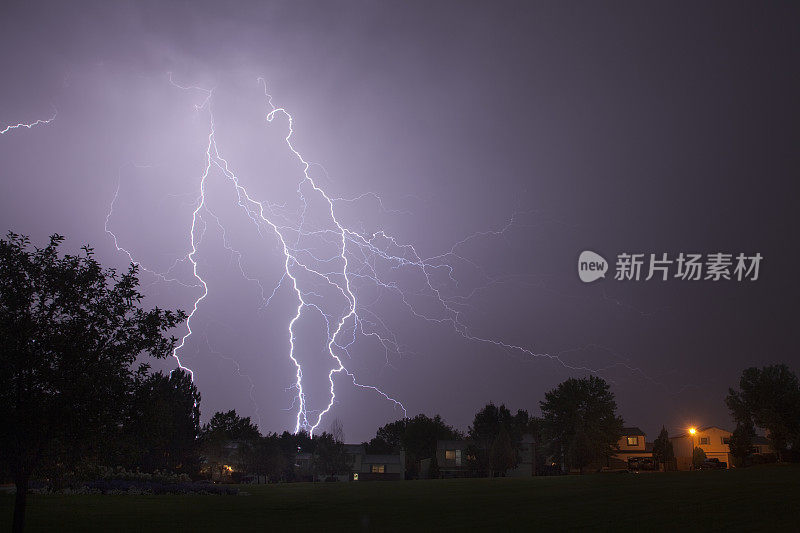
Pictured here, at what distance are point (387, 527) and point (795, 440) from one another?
45171 mm

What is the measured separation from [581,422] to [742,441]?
48.9 feet

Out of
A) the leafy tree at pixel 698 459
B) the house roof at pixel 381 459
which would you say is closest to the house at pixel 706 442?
the leafy tree at pixel 698 459

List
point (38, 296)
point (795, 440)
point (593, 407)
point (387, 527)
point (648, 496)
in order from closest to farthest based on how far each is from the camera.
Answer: point (38, 296) < point (387, 527) < point (648, 496) < point (795, 440) < point (593, 407)

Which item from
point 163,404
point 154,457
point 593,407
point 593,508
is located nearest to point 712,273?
point 593,508

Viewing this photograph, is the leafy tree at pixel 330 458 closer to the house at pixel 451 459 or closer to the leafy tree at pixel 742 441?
the house at pixel 451 459

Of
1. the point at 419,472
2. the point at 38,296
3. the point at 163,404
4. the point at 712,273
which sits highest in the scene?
the point at 712,273

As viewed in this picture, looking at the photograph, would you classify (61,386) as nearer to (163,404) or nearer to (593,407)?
(163,404)

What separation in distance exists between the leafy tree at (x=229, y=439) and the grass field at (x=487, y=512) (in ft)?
157

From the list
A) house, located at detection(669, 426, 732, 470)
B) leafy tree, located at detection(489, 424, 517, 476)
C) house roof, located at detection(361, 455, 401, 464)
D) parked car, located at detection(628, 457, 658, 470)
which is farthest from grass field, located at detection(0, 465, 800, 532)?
house roof, located at detection(361, 455, 401, 464)

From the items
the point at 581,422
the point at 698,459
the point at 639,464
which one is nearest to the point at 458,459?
the point at 581,422

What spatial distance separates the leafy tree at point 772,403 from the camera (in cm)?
4950

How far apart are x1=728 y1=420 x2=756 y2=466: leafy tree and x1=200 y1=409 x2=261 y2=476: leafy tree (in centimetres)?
5737

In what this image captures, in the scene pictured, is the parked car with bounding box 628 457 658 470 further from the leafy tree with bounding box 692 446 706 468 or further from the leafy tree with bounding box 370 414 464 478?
the leafy tree with bounding box 370 414 464 478

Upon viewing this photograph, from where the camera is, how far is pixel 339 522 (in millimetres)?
19625
